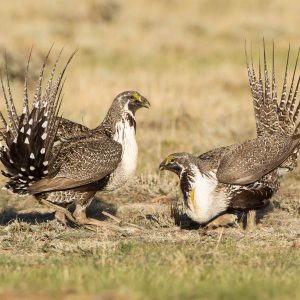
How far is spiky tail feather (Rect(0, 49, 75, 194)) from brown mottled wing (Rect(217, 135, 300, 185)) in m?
1.59

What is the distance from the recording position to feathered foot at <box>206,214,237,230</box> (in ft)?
26.7

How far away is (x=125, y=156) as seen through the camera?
26.2ft

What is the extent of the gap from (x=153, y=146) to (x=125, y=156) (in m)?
4.39

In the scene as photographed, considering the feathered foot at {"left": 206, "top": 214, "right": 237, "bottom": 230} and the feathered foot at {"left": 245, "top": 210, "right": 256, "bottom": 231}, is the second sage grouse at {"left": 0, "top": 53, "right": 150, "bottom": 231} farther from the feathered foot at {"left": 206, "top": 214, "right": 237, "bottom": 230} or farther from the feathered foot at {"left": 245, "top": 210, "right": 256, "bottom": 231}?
the feathered foot at {"left": 245, "top": 210, "right": 256, "bottom": 231}

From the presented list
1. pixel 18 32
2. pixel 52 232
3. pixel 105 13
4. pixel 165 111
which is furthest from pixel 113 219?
pixel 105 13

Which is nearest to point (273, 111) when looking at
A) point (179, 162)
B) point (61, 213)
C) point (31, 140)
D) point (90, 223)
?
point (179, 162)

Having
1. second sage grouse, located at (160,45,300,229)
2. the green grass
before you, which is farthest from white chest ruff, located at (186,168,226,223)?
the green grass

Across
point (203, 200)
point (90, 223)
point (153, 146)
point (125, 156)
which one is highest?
point (153, 146)

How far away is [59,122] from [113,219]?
3.87 ft

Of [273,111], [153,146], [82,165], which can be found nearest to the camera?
[82,165]

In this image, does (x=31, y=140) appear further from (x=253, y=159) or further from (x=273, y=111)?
(x=273, y=111)

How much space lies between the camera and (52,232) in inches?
305

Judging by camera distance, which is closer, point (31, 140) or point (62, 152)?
point (31, 140)

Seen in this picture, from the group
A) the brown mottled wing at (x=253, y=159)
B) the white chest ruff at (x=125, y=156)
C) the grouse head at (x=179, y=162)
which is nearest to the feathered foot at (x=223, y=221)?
the brown mottled wing at (x=253, y=159)
